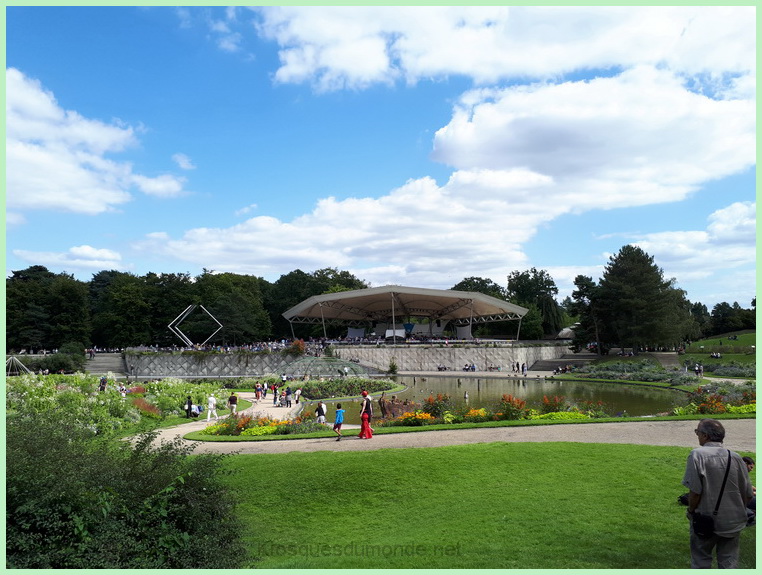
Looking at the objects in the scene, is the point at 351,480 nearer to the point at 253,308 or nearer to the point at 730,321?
the point at 253,308

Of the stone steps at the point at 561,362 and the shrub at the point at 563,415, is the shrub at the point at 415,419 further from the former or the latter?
the stone steps at the point at 561,362

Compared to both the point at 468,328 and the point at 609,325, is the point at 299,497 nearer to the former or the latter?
the point at 609,325

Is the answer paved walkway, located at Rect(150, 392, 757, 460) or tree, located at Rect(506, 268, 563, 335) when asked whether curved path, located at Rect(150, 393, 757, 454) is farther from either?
tree, located at Rect(506, 268, 563, 335)

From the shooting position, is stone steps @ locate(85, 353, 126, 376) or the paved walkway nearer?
the paved walkway

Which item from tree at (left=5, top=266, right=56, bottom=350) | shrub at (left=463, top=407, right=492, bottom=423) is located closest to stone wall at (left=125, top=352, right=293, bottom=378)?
tree at (left=5, top=266, right=56, bottom=350)

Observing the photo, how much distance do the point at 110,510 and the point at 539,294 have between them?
85.5 metres

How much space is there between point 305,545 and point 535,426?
10114 millimetres

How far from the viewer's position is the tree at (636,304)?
2032 inches

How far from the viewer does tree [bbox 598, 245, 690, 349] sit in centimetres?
5162

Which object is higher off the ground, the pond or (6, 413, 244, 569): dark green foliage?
(6, 413, 244, 569): dark green foliage

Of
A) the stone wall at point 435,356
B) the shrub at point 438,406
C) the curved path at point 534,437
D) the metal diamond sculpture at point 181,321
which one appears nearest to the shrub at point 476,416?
the shrub at point 438,406

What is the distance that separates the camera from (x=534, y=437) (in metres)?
14.0

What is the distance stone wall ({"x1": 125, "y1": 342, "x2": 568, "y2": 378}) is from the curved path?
32.4 metres

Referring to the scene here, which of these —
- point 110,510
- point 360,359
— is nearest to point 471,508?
point 110,510
